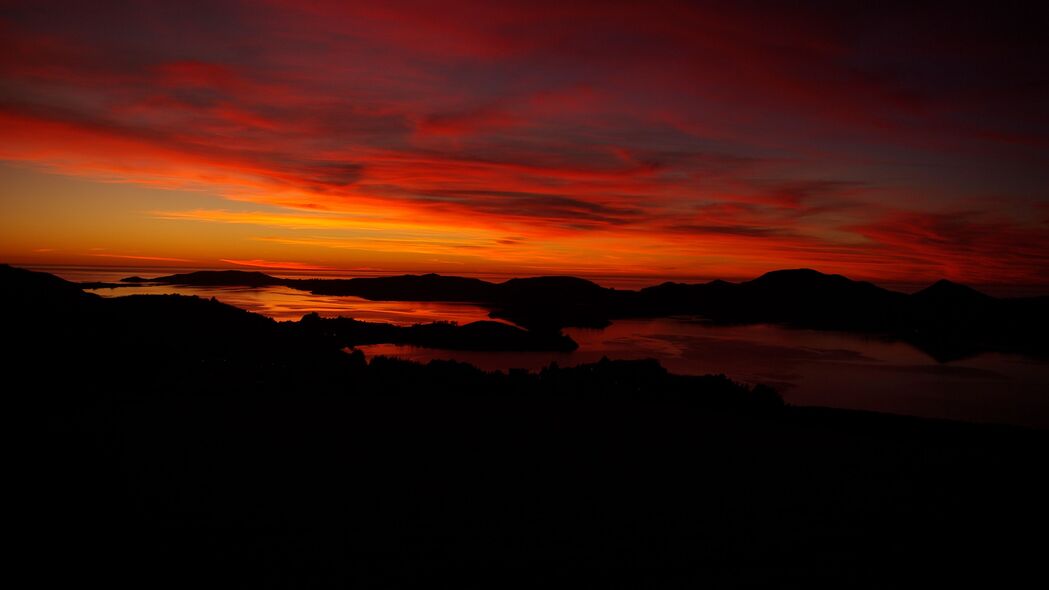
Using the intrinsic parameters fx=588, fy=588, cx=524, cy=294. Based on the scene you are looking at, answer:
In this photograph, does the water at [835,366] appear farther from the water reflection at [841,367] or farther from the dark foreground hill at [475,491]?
the dark foreground hill at [475,491]

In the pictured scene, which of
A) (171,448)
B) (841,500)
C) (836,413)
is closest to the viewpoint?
(841,500)

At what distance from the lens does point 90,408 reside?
9.31 metres

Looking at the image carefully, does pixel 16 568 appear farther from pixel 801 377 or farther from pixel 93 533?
pixel 801 377

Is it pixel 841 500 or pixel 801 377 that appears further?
pixel 801 377

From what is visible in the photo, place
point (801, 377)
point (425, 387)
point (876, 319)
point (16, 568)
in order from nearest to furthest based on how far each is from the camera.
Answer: point (16, 568) < point (425, 387) < point (801, 377) < point (876, 319)

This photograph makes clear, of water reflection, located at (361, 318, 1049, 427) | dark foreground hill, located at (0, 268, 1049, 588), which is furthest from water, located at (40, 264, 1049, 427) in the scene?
dark foreground hill, located at (0, 268, 1049, 588)

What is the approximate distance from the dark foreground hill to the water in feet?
60.3

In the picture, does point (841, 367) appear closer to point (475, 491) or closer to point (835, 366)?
point (835, 366)

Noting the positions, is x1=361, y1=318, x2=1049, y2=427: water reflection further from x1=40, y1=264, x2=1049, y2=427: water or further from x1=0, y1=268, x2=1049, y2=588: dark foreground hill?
x1=0, y1=268, x2=1049, y2=588: dark foreground hill

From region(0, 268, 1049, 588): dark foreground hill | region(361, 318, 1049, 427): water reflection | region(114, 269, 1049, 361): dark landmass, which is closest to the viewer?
region(0, 268, 1049, 588): dark foreground hill

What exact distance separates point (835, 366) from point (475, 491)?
39851 millimetres

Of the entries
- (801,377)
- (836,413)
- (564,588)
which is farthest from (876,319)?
(564,588)

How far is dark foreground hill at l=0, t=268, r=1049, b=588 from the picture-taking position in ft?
16.2

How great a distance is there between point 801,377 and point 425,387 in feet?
Answer: 93.3
